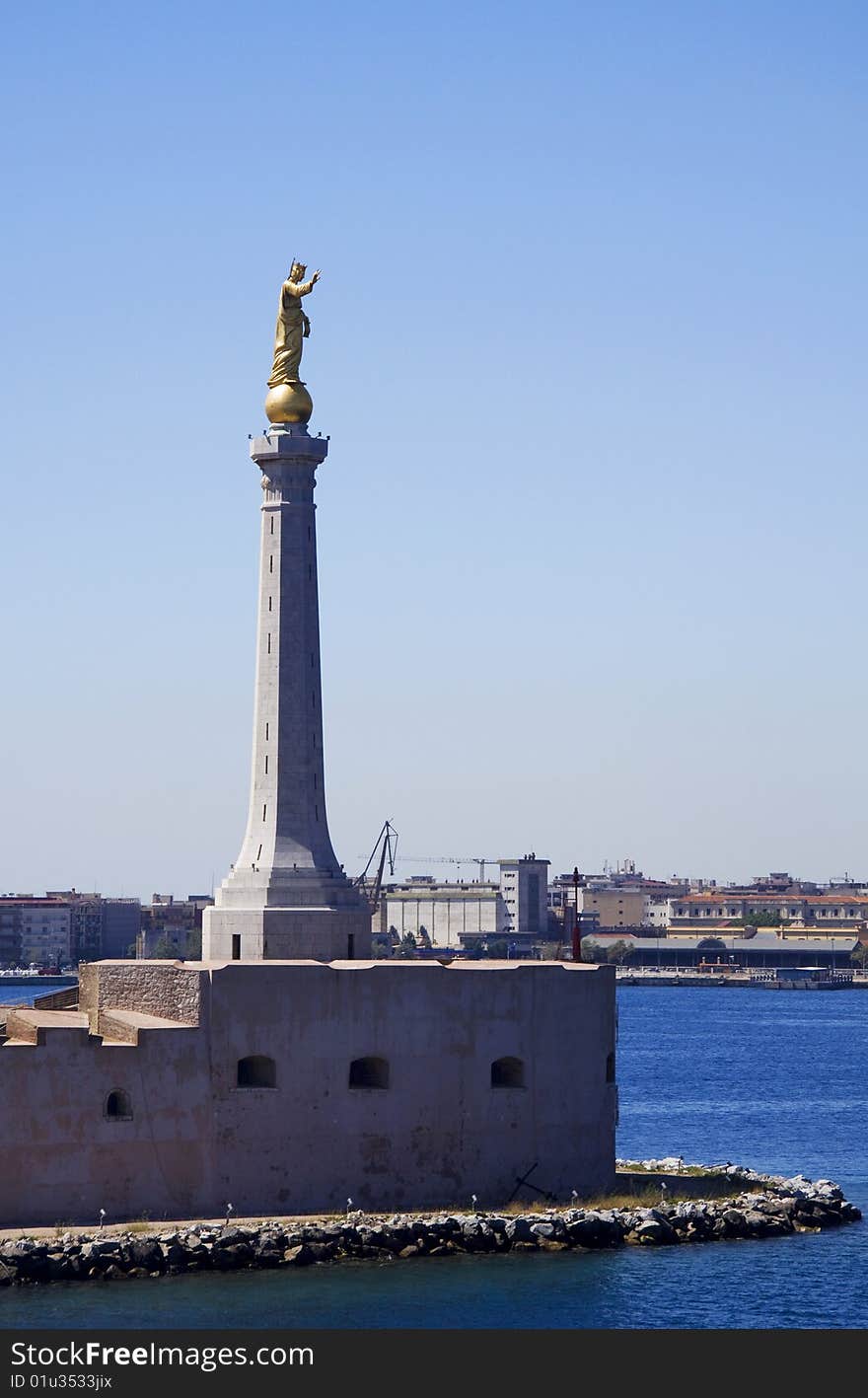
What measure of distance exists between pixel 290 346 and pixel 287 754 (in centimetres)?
651

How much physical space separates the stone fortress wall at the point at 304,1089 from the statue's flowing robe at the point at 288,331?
954cm

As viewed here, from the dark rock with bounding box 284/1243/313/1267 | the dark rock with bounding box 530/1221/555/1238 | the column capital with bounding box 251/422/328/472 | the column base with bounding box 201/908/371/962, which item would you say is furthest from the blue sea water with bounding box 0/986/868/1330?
the column capital with bounding box 251/422/328/472

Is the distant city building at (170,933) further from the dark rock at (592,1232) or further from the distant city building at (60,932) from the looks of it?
the dark rock at (592,1232)

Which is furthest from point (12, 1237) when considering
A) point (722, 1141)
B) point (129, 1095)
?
point (722, 1141)

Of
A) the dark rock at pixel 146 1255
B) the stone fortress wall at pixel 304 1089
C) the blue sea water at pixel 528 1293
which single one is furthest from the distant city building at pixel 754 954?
the dark rock at pixel 146 1255

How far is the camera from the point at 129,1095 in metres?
35.8

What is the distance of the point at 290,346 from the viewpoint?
40812 millimetres

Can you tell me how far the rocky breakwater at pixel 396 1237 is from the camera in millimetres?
33375

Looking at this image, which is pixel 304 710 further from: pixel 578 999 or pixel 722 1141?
pixel 722 1141

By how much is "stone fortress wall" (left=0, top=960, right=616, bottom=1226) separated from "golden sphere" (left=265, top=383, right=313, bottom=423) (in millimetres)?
8698

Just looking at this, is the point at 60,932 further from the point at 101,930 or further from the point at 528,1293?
the point at 528,1293

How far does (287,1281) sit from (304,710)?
999 cm

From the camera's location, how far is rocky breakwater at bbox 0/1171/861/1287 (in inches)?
1314

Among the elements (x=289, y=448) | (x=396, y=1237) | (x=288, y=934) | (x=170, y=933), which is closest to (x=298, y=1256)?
(x=396, y=1237)
